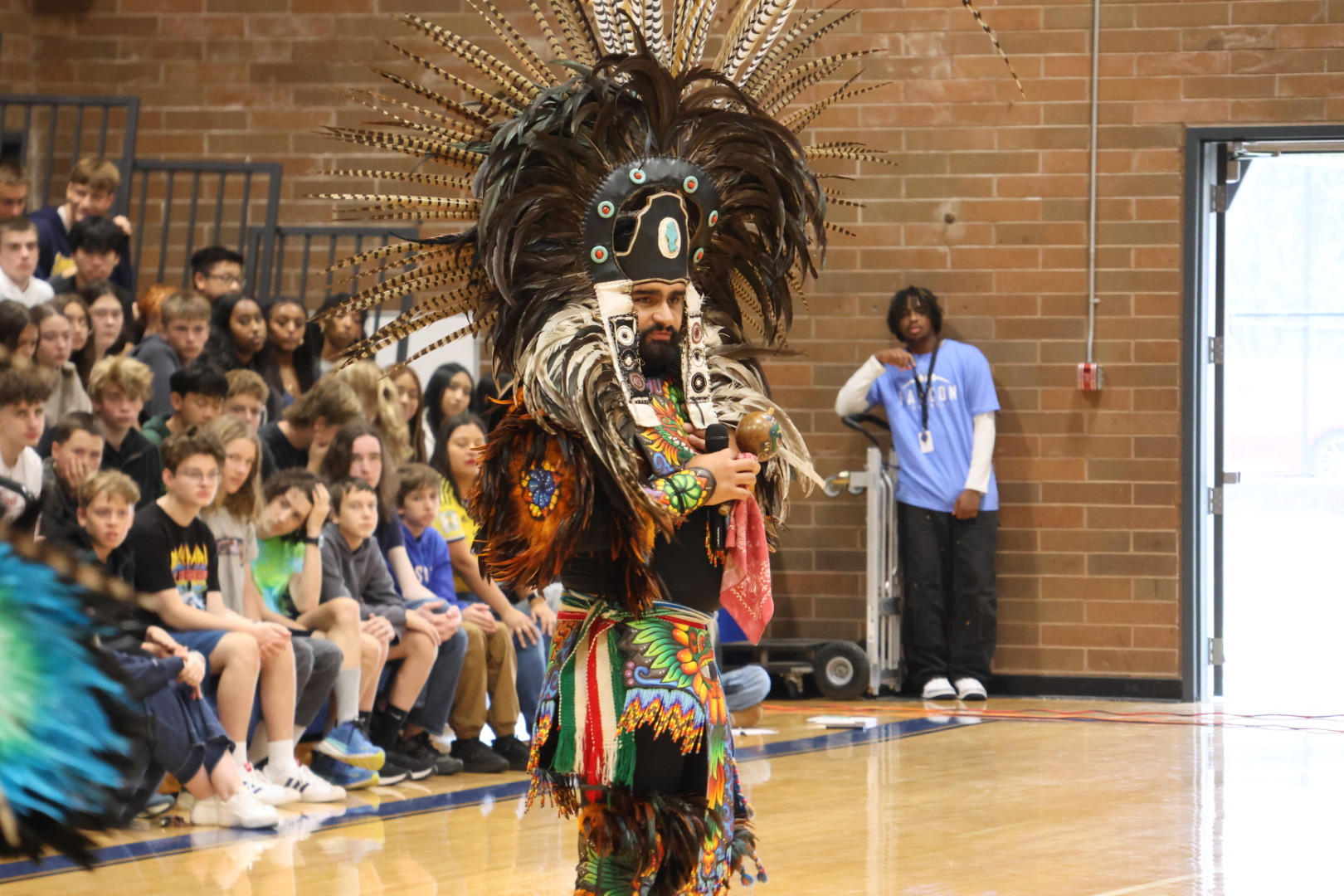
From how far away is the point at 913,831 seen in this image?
15.7ft

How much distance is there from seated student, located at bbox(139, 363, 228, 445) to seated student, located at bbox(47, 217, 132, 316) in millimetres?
1059

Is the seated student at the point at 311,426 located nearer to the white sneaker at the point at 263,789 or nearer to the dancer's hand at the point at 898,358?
the white sneaker at the point at 263,789

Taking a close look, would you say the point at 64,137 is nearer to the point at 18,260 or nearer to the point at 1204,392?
the point at 18,260

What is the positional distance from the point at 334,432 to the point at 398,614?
749 millimetres

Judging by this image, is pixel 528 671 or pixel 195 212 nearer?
pixel 528 671

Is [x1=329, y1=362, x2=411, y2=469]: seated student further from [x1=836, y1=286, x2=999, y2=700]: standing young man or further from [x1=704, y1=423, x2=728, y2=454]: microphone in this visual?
[x1=704, y1=423, x2=728, y2=454]: microphone

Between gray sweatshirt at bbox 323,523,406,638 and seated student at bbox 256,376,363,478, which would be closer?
gray sweatshirt at bbox 323,523,406,638

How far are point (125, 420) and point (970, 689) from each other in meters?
4.37

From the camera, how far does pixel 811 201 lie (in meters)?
3.20

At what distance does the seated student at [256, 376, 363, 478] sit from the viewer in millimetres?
6125

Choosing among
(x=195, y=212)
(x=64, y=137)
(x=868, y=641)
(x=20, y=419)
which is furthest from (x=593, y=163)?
(x=64, y=137)

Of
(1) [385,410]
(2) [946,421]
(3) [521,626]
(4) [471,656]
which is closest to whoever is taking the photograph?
(4) [471,656]

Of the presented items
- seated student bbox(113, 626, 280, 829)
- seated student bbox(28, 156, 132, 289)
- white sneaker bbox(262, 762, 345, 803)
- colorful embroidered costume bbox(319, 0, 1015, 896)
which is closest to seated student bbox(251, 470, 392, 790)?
white sneaker bbox(262, 762, 345, 803)

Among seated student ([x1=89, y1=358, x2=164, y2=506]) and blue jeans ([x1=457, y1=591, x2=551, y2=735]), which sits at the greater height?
seated student ([x1=89, y1=358, x2=164, y2=506])
